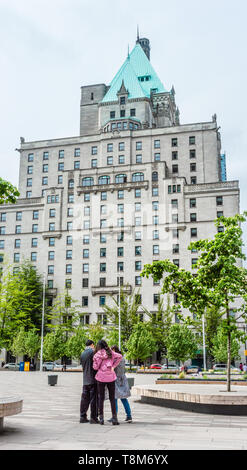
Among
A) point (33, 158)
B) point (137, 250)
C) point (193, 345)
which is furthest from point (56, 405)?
point (33, 158)

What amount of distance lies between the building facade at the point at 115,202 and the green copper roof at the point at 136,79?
532mm

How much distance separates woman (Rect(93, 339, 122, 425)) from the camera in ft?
34.5

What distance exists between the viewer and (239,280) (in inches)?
600

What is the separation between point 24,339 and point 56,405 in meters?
48.9

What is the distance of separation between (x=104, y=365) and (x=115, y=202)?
62.6 m

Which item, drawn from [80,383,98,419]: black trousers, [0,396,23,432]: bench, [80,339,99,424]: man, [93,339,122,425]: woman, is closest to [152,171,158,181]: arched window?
[80,339,99,424]: man

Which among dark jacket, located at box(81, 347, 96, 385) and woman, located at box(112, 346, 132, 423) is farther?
dark jacket, located at box(81, 347, 96, 385)

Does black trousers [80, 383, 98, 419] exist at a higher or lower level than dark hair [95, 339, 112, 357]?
lower

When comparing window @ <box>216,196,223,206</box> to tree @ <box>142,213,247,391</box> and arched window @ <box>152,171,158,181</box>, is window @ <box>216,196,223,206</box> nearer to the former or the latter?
arched window @ <box>152,171,158,181</box>

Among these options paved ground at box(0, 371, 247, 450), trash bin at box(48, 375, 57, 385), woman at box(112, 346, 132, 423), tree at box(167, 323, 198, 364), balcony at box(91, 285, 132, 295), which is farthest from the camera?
balcony at box(91, 285, 132, 295)

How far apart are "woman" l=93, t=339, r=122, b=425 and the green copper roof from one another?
7771 centimetres

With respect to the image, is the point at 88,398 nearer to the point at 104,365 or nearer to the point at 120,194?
the point at 104,365

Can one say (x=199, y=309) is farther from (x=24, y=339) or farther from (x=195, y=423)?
(x=24, y=339)

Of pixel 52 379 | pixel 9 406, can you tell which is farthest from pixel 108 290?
pixel 9 406
